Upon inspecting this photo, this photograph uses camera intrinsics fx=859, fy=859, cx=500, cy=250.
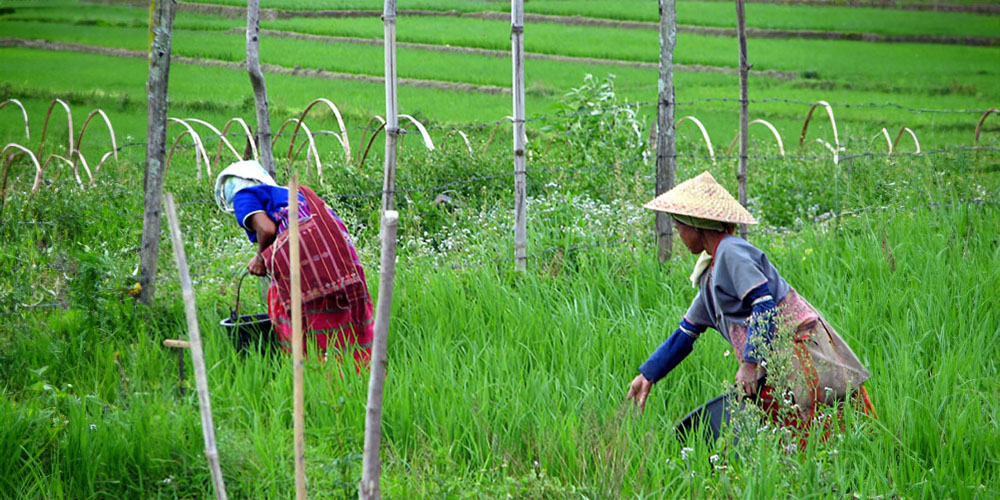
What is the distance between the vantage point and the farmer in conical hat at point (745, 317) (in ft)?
8.07

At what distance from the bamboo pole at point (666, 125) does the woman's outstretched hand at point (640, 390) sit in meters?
1.60

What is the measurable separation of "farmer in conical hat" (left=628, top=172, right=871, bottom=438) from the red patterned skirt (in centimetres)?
115

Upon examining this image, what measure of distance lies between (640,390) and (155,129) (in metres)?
2.20

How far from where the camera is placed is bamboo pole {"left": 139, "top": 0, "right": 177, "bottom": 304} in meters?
3.38

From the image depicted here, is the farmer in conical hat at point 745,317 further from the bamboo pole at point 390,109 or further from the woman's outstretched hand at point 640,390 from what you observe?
the bamboo pole at point 390,109

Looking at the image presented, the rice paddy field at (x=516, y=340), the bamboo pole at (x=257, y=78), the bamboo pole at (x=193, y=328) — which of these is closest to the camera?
the bamboo pole at (x=193, y=328)

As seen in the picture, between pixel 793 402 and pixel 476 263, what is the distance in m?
1.90

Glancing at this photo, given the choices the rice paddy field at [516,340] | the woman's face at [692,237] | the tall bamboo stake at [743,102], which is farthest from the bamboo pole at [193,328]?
the tall bamboo stake at [743,102]

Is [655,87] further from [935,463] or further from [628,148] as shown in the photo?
[935,463]

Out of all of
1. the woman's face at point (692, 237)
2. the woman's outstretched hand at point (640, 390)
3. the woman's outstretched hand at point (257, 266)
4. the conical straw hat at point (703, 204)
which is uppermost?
the conical straw hat at point (703, 204)

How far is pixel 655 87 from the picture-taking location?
598 inches

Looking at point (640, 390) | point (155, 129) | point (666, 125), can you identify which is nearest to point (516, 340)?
point (640, 390)

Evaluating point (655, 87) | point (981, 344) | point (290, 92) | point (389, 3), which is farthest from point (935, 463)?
point (655, 87)

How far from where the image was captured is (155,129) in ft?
11.4
